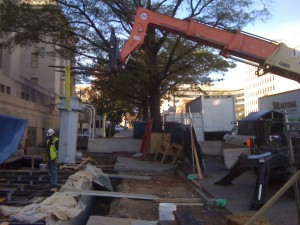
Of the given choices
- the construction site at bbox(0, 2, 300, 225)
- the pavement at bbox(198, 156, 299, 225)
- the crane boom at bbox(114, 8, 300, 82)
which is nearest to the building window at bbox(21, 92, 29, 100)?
the construction site at bbox(0, 2, 300, 225)

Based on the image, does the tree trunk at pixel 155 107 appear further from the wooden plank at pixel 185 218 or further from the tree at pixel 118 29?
the wooden plank at pixel 185 218

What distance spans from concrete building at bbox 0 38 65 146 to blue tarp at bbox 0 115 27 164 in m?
10.2

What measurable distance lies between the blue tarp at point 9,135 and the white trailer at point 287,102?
1346 cm

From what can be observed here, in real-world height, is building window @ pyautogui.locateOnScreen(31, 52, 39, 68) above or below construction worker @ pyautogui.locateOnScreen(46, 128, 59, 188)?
above

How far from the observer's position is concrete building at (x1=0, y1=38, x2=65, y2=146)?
72.4 feet

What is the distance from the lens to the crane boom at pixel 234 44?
12.3 m

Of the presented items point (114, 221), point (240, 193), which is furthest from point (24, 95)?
point (114, 221)

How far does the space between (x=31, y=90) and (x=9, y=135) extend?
2405 centimetres

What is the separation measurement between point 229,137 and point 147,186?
757 centimetres

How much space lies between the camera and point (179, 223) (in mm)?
7223

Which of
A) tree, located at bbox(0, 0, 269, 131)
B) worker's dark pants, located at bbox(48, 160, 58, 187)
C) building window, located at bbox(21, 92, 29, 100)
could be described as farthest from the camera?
building window, located at bbox(21, 92, 29, 100)

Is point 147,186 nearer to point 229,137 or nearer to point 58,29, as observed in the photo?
point 229,137

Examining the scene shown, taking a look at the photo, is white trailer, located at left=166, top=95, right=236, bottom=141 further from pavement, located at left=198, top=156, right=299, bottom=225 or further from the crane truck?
the crane truck

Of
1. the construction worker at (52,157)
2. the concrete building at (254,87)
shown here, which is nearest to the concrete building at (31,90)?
the construction worker at (52,157)
